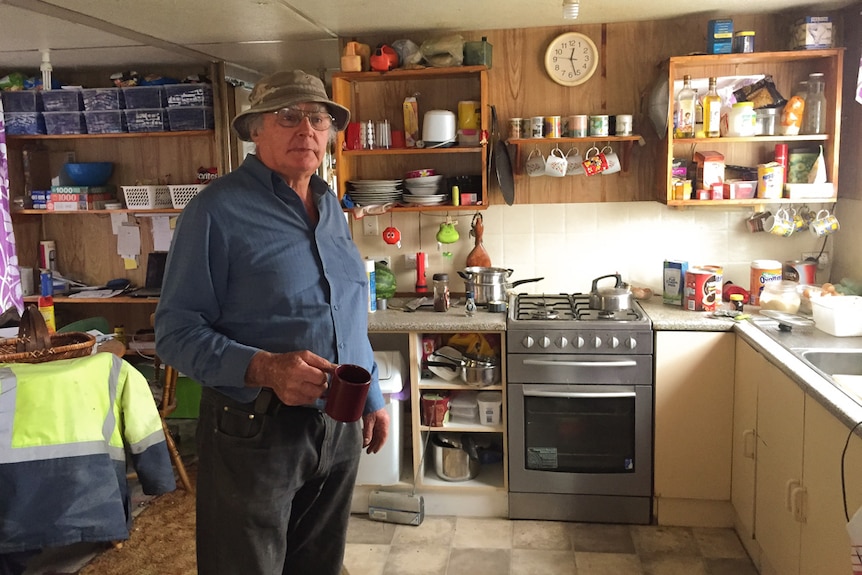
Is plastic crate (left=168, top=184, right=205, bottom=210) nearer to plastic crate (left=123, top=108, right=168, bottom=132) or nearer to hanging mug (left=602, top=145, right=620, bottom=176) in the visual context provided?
plastic crate (left=123, top=108, right=168, bottom=132)

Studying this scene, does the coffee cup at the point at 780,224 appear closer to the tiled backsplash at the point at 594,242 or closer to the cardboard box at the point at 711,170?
the tiled backsplash at the point at 594,242

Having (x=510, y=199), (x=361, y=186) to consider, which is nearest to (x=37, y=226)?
(x=361, y=186)

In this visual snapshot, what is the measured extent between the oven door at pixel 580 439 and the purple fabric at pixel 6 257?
2.63 metres

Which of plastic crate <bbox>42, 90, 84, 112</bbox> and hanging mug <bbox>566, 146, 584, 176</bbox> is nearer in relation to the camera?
hanging mug <bbox>566, 146, 584, 176</bbox>

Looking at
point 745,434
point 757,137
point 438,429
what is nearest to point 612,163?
point 757,137

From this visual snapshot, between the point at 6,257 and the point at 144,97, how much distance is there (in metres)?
1.10

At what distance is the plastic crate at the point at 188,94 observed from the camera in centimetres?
408

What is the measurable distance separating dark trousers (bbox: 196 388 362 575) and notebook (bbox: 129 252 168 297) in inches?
105

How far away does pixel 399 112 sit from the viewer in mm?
3551

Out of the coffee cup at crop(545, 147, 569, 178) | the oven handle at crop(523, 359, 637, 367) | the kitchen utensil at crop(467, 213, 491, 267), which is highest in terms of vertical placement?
the coffee cup at crop(545, 147, 569, 178)

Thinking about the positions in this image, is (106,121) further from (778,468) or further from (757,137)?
(778,468)

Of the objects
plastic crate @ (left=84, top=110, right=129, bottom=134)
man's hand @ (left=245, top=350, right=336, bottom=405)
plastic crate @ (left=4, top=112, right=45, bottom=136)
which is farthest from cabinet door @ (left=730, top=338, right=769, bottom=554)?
plastic crate @ (left=4, top=112, right=45, bottom=136)

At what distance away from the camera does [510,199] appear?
343cm

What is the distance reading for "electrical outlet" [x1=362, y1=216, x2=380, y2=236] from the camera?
366 cm
